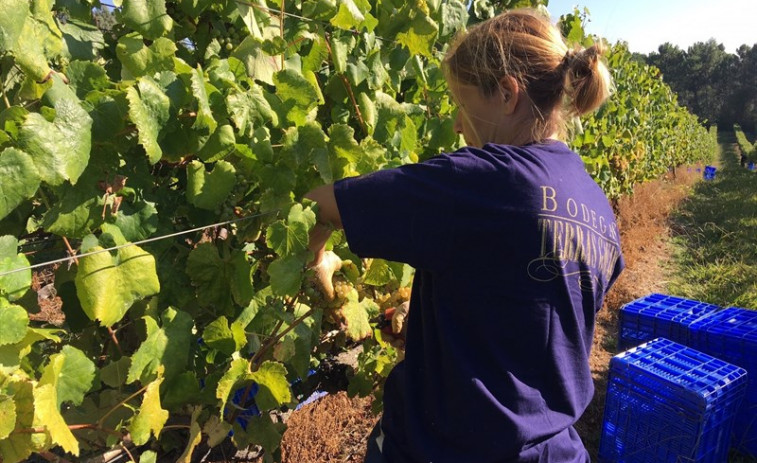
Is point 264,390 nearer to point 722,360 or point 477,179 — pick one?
point 477,179

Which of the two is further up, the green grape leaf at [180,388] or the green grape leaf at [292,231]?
the green grape leaf at [292,231]

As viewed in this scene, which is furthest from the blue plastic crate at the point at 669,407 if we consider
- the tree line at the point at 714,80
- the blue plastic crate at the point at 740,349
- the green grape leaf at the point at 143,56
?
the tree line at the point at 714,80

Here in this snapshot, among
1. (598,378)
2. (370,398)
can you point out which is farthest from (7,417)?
(598,378)

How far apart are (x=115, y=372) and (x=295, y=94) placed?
786 millimetres

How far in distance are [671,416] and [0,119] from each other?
3049 millimetres

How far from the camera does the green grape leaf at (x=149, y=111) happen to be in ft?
3.62

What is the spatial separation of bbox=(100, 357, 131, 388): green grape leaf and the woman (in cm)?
53

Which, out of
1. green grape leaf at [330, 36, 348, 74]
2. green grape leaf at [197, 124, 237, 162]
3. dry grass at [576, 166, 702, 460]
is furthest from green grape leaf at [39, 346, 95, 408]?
dry grass at [576, 166, 702, 460]

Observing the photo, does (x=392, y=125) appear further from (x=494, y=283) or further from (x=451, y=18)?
(x=494, y=283)

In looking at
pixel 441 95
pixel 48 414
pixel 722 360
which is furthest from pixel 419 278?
pixel 722 360

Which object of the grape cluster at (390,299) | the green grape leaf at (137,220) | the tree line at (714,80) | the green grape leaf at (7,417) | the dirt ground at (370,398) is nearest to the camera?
the green grape leaf at (7,417)

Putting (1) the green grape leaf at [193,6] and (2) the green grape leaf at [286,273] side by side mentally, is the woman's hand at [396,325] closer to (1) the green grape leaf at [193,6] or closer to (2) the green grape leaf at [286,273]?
(2) the green grape leaf at [286,273]

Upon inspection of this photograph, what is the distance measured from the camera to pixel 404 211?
1.16 meters

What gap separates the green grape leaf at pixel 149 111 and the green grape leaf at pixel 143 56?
9 centimetres
